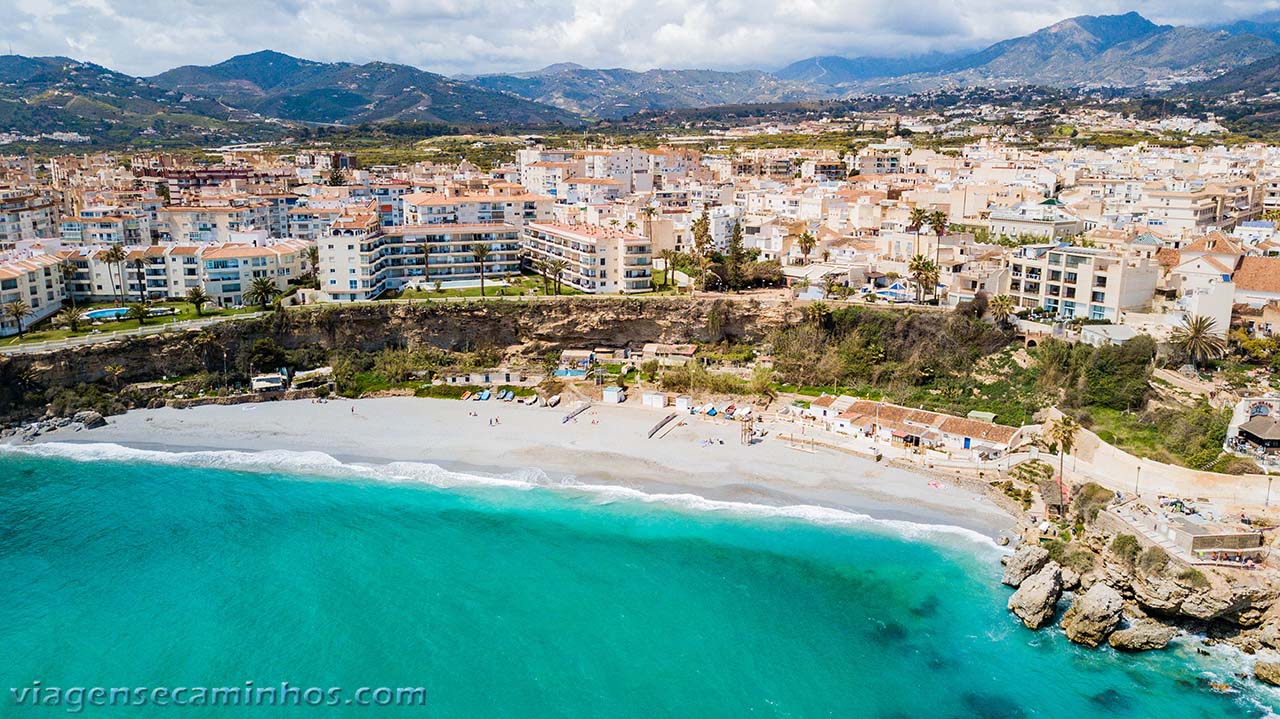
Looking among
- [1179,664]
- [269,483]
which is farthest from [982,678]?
[269,483]

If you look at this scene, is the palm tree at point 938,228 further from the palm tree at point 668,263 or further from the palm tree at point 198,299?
the palm tree at point 198,299

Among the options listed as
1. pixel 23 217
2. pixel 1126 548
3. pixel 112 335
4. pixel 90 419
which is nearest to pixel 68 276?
pixel 112 335

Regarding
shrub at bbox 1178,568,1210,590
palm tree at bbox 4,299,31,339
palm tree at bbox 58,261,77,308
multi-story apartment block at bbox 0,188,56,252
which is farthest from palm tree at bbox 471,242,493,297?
shrub at bbox 1178,568,1210,590

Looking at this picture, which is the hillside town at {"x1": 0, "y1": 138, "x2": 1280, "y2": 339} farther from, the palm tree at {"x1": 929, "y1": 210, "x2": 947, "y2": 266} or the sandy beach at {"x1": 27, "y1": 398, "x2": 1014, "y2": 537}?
the sandy beach at {"x1": 27, "y1": 398, "x2": 1014, "y2": 537}

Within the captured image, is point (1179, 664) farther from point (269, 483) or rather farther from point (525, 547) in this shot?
point (269, 483)

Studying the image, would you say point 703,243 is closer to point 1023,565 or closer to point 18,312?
point 1023,565

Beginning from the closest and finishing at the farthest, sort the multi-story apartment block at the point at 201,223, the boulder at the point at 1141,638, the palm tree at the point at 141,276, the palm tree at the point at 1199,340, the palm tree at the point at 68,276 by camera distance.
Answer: the boulder at the point at 1141,638 < the palm tree at the point at 1199,340 < the palm tree at the point at 68,276 < the palm tree at the point at 141,276 < the multi-story apartment block at the point at 201,223

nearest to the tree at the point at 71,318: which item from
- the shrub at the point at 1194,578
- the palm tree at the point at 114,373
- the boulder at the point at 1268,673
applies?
the palm tree at the point at 114,373
